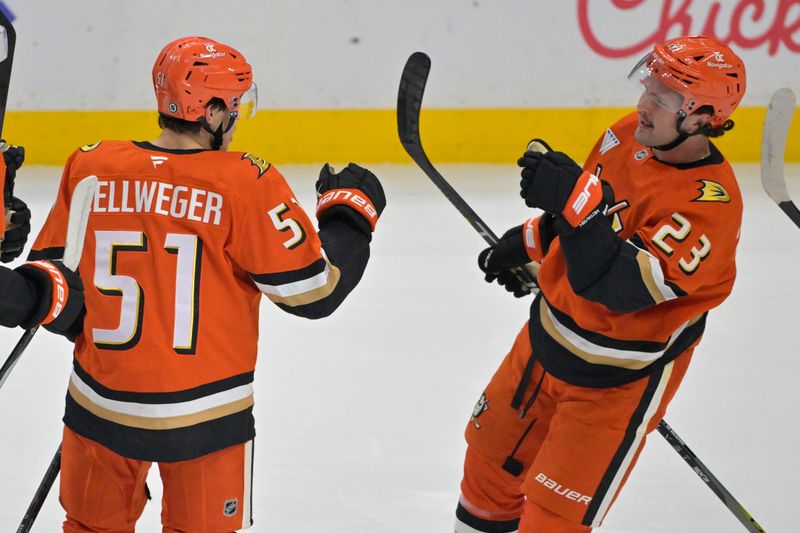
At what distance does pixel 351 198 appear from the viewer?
1840mm

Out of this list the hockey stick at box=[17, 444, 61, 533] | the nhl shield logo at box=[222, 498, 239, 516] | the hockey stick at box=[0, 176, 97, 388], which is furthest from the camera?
the hockey stick at box=[17, 444, 61, 533]

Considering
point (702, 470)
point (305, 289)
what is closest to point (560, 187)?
point (305, 289)

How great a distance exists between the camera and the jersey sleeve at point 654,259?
5.62ft

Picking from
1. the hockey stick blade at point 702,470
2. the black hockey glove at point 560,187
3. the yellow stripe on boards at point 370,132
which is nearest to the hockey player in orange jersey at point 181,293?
the black hockey glove at point 560,187

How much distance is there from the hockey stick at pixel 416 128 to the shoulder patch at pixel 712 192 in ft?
1.80

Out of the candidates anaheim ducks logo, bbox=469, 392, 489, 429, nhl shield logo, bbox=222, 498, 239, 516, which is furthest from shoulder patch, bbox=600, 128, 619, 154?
nhl shield logo, bbox=222, 498, 239, 516

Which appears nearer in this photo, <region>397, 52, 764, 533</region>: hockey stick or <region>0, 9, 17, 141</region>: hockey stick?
<region>0, 9, 17, 141</region>: hockey stick

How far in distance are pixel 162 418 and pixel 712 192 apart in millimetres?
940

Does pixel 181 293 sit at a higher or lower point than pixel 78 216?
lower

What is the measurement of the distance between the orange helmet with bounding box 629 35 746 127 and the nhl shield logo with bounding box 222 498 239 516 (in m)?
0.97

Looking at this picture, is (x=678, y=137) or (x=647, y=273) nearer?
(x=647, y=273)

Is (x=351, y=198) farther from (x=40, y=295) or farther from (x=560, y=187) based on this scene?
(x=40, y=295)

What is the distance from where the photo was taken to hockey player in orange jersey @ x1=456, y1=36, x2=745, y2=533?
1727 mm

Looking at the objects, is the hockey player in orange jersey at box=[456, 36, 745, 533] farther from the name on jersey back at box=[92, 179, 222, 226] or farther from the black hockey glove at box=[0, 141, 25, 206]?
the black hockey glove at box=[0, 141, 25, 206]
